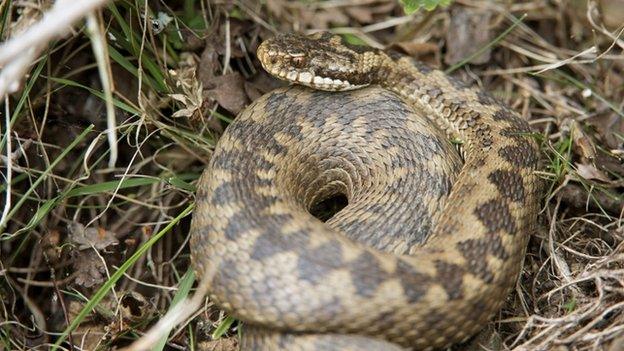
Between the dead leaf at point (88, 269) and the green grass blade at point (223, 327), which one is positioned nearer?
the green grass blade at point (223, 327)

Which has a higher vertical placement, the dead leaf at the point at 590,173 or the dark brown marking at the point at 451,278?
the dark brown marking at the point at 451,278

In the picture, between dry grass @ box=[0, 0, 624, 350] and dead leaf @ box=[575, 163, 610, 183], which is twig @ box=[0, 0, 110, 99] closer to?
dry grass @ box=[0, 0, 624, 350]

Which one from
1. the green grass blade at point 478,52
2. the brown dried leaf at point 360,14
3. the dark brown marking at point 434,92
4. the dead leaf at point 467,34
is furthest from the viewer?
the brown dried leaf at point 360,14

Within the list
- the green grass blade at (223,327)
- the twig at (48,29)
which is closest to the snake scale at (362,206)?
the green grass blade at (223,327)

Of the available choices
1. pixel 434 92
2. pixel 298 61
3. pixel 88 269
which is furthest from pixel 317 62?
pixel 88 269

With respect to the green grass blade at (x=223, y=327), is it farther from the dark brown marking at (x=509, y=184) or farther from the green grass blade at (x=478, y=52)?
the green grass blade at (x=478, y=52)

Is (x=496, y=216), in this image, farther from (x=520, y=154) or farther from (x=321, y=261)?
(x=321, y=261)

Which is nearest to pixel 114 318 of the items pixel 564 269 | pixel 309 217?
pixel 309 217
